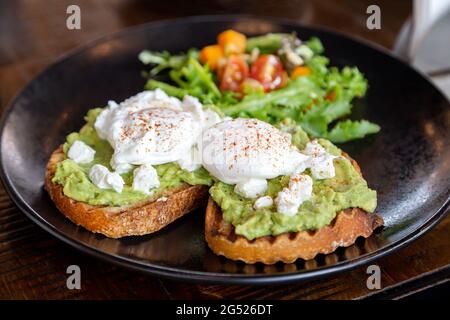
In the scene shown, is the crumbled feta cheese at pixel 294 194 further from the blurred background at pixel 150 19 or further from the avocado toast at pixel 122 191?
the blurred background at pixel 150 19

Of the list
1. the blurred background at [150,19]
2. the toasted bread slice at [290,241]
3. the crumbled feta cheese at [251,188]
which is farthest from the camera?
the blurred background at [150,19]

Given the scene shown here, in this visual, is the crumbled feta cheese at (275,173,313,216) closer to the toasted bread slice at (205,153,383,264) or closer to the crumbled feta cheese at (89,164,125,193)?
the toasted bread slice at (205,153,383,264)

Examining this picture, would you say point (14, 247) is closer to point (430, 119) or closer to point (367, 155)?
point (367, 155)

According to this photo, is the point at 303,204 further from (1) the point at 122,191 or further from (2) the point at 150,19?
(2) the point at 150,19

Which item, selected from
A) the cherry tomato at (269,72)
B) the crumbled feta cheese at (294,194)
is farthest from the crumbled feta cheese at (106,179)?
the cherry tomato at (269,72)

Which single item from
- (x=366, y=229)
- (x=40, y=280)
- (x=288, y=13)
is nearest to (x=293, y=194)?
(x=366, y=229)

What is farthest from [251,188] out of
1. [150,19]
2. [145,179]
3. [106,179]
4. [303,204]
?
[150,19]
